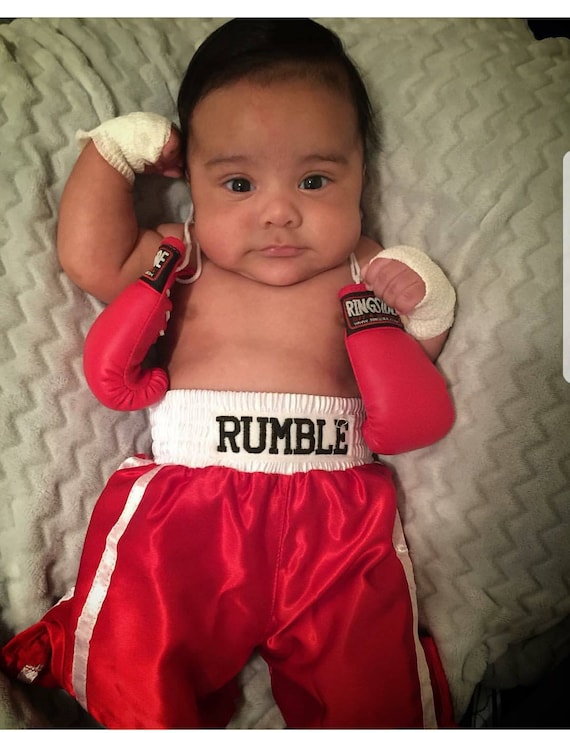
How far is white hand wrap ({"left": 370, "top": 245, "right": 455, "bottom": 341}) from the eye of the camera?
2.26 feet

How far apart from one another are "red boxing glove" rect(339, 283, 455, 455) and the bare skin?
0.12 ft

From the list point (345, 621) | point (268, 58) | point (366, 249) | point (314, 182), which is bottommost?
point (345, 621)

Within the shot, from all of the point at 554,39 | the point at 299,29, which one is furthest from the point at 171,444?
the point at 554,39

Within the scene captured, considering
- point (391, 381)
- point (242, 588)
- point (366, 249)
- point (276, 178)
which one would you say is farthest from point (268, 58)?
point (242, 588)

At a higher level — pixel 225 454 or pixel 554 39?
pixel 554 39

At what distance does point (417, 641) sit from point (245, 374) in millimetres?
359

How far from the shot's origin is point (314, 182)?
2.30 ft

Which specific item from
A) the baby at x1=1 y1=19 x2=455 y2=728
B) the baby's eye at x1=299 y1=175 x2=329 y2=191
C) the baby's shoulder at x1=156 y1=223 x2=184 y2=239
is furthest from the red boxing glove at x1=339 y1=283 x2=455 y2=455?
the baby's shoulder at x1=156 y1=223 x2=184 y2=239

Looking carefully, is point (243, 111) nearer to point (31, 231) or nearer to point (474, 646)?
point (31, 231)

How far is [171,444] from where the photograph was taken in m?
0.71

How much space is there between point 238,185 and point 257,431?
11.2 inches

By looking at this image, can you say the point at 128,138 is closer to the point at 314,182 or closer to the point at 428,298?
the point at 314,182

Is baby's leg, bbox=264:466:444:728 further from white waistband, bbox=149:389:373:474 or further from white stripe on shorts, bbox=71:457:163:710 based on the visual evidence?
white stripe on shorts, bbox=71:457:163:710

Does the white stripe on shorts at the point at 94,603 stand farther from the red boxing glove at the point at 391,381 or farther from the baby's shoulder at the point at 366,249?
the baby's shoulder at the point at 366,249
